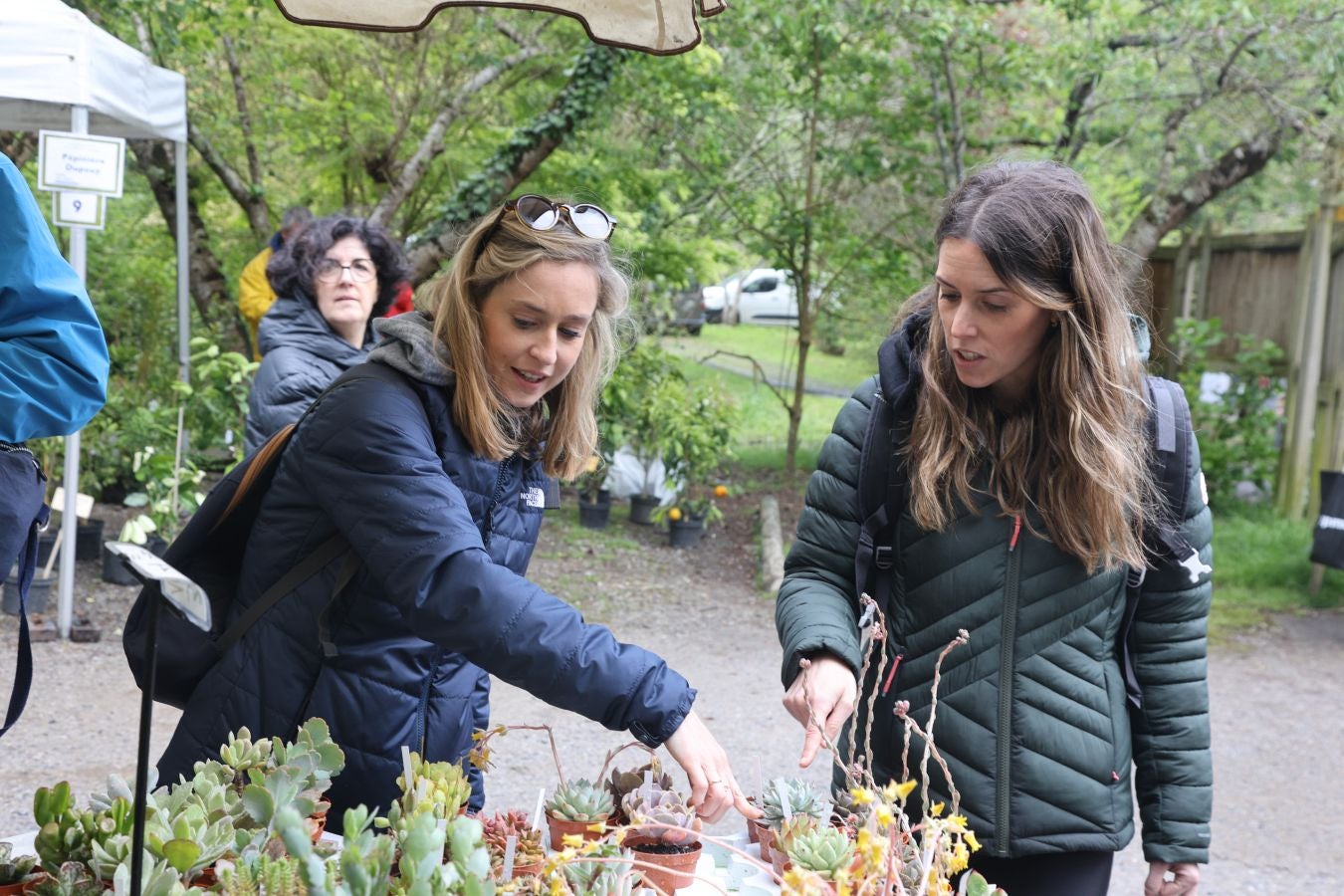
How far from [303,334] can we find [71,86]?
6.44 feet

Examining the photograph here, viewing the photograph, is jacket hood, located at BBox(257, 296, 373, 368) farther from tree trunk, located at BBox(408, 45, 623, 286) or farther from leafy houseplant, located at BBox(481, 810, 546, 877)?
tree trunk, located at BBox(408, 45, 623, 286)

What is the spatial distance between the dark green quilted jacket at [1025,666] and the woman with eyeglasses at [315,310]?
7.87ft

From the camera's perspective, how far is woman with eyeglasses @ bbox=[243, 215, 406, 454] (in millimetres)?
4035

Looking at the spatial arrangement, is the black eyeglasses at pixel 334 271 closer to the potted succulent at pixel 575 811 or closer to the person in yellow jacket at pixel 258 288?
the person in yellow jacket at pixel 258 288

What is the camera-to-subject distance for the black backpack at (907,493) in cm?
206

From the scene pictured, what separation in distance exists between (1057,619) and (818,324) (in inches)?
404


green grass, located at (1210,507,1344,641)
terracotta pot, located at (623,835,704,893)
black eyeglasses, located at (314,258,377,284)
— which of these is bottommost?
green grass, located at (1210,507,1344,641)

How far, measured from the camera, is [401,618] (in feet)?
6.15

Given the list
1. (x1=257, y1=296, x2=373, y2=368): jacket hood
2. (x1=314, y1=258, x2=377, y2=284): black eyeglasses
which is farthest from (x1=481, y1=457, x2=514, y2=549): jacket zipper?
(x1=314, y1=258, x2=377, y2=284): black eyeglasses

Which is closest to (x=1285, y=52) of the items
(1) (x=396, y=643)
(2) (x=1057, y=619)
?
(2) (x=1057, y=619)

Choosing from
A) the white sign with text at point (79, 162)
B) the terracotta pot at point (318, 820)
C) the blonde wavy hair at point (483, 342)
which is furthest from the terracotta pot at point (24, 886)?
the white sign with text at point (79, 162)

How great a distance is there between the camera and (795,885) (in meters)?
1.28

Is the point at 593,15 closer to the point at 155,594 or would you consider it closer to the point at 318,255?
the point at 155,594

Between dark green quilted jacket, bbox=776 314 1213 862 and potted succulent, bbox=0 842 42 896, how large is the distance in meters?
1.07
